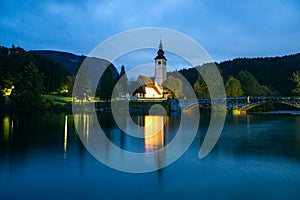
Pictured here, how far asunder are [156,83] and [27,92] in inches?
1793

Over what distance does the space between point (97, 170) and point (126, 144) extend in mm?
7354

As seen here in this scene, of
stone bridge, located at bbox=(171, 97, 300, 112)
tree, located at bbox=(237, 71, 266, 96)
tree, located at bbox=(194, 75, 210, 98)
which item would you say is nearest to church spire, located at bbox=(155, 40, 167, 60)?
tree, located at bbox=(194, 75, 210, 98)

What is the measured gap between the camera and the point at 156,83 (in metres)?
91.1

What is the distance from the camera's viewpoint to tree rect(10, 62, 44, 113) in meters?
52.3

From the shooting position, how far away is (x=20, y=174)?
12070 mm

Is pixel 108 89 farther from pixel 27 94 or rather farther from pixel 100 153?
pixel 100 153

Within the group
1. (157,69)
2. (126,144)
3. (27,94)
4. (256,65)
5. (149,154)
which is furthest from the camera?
(256,65)

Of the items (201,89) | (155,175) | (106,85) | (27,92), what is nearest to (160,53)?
(201,89)

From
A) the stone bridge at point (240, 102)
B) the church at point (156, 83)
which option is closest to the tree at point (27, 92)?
the stone bridge at point (240, 102)

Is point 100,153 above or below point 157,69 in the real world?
→ below

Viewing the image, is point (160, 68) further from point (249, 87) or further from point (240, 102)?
point (240, 102)

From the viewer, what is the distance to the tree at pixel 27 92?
172 ft

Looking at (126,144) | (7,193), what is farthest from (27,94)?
(7,193)

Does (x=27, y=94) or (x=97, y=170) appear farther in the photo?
(x=27, y=94)
